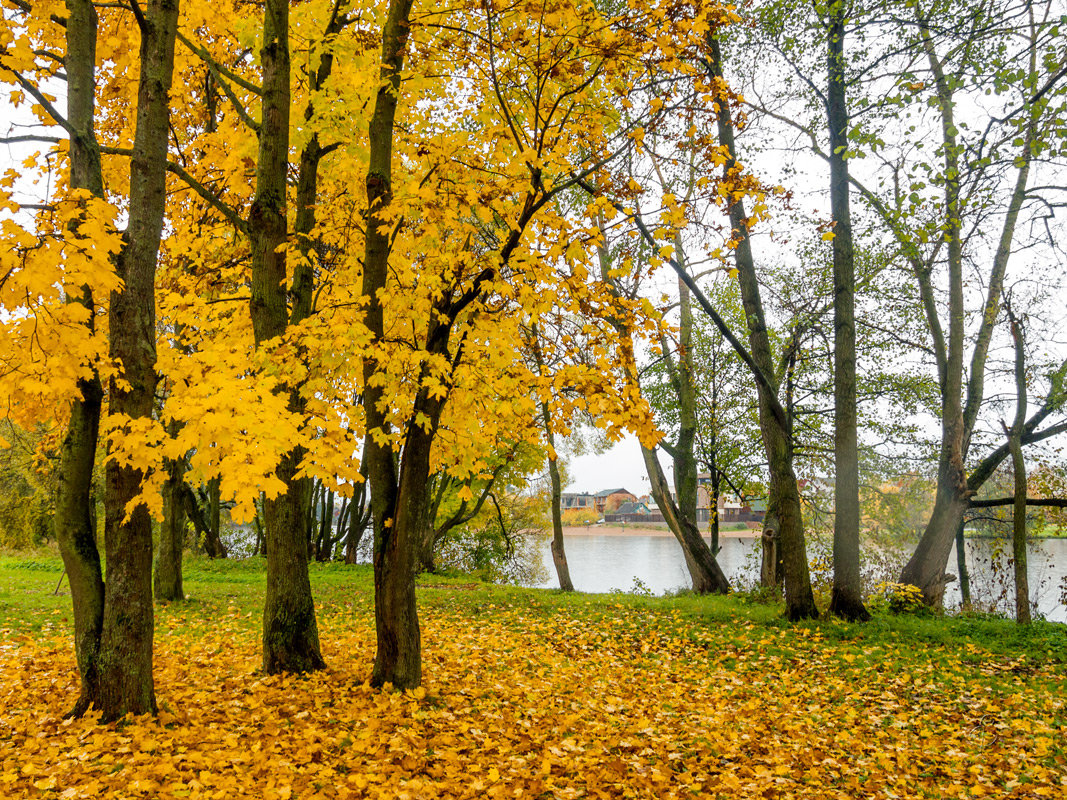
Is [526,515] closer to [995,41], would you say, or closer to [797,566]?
[797,566]

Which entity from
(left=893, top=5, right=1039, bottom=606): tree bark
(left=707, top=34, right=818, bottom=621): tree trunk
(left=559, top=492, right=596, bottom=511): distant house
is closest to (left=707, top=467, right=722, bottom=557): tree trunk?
(left=893, top=5, right=1039, bottom=606): tree bark

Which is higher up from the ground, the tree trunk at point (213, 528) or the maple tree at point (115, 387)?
the maple tree at point (115, 387)

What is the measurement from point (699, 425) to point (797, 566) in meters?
7.15

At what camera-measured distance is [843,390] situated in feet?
29.8

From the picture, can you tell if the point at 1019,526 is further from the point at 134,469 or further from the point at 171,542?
the point at 171,542

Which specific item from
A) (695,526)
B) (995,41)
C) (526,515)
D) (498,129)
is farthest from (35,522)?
(995,41)

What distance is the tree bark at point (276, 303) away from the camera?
18.5 ft

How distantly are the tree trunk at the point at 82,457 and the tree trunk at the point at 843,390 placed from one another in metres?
8.53

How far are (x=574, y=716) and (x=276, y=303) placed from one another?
4442 millimetres

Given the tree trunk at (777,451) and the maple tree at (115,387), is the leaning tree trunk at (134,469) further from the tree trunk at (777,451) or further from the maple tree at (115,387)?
the tree trunk at (777,451)

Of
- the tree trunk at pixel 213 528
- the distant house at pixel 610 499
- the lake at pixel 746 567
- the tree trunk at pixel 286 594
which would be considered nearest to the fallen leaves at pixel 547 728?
the tree trunk at pixel 286 594

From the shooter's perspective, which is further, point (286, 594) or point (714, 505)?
point (714, 505)

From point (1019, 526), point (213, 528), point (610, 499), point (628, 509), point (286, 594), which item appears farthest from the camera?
point (610, 499)

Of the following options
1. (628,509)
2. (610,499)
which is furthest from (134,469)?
(610,499)
